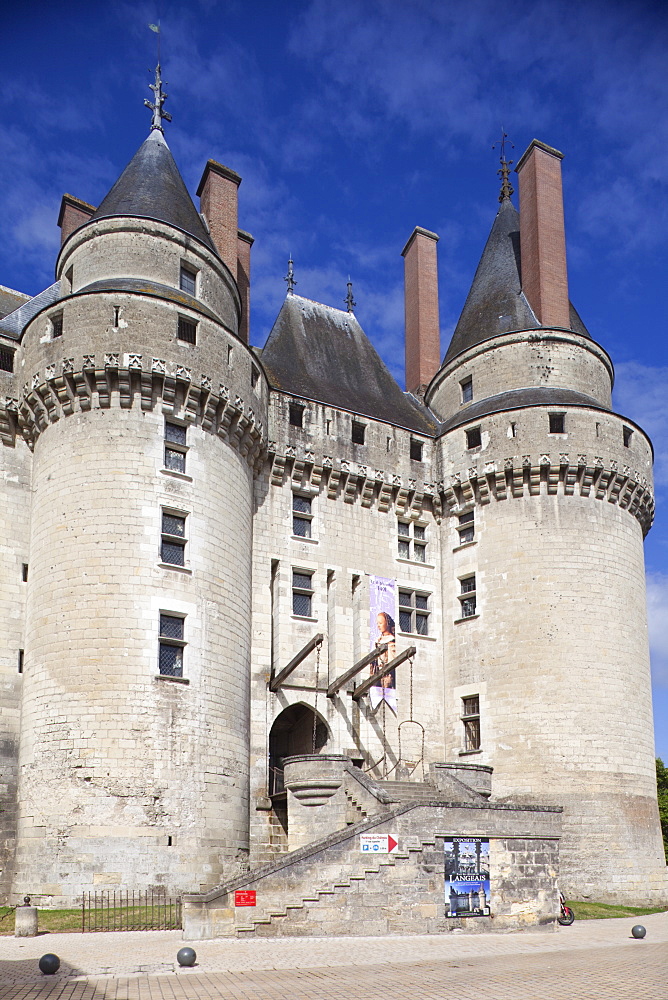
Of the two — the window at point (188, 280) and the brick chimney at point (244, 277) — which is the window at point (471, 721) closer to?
the brick chimney at point (244, 277)

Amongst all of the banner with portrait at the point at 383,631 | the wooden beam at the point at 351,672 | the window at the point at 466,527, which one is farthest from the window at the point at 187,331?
the window at the point at 466,527

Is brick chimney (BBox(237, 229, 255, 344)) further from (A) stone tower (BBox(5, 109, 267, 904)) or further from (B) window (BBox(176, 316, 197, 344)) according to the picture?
(B) window (BBox(176, 316, 197, 344))

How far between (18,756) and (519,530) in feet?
52.8

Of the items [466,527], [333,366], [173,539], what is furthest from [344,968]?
[333,366]

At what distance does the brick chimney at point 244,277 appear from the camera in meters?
33.1

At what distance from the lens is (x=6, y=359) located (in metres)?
28.3

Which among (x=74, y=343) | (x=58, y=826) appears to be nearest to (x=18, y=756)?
(x=58, y=826)

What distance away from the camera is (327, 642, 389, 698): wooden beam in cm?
2892

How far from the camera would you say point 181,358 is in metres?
26.4

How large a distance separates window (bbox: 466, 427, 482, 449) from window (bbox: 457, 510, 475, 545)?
7.30 feet

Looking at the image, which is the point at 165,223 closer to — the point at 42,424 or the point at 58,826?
the point at 42,424

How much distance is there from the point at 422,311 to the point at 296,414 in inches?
384

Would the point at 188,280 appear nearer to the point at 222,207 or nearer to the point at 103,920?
the point at 222,207

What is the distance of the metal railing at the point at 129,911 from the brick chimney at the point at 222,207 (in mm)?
18773
